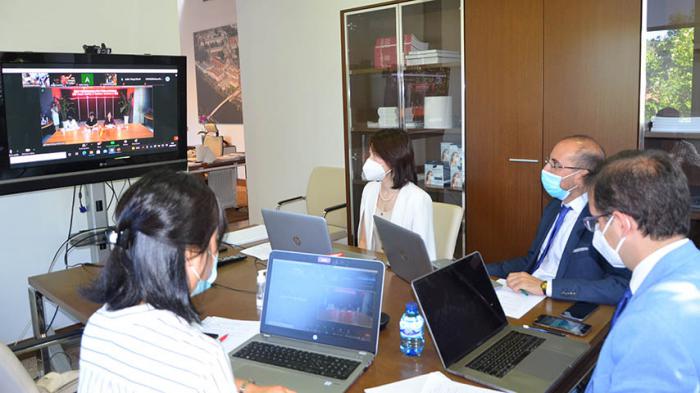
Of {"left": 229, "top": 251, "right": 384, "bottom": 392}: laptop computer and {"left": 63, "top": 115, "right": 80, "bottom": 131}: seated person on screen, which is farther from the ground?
{"left": 63, "top": 115, "right": 80, "bottom": 131}: seated person on screen

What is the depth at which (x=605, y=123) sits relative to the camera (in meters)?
3.15

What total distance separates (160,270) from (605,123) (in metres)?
2.64

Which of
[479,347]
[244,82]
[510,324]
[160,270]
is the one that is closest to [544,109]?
[510,324]

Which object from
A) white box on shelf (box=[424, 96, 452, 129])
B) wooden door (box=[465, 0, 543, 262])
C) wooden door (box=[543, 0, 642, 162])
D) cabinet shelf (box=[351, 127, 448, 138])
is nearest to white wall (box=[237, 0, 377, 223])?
cabinet shelf (box=[351, 127, 448, 138])

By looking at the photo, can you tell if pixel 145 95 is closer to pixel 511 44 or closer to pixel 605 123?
pixel 511 44

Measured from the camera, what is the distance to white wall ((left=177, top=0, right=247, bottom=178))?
28.6ft

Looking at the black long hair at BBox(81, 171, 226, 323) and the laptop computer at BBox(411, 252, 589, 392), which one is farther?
the laptop computer at BBox(411, 252, 589, 392)

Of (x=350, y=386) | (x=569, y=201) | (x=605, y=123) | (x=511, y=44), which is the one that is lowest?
(x=350, y=386)

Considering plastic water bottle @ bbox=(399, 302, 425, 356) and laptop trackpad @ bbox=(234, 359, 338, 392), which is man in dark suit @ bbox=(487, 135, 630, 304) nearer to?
plastic water bottle @ bbox=(399, 302, 425, 356)

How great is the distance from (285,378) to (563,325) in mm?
887

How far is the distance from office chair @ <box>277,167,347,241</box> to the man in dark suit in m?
1.94

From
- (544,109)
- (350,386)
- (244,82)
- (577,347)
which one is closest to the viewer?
(350,386)

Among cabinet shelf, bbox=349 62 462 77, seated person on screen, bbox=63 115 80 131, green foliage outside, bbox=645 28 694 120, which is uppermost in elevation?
cabinet shelf, bbox=349 62 462 77

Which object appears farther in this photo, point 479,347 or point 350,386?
point 479,347
